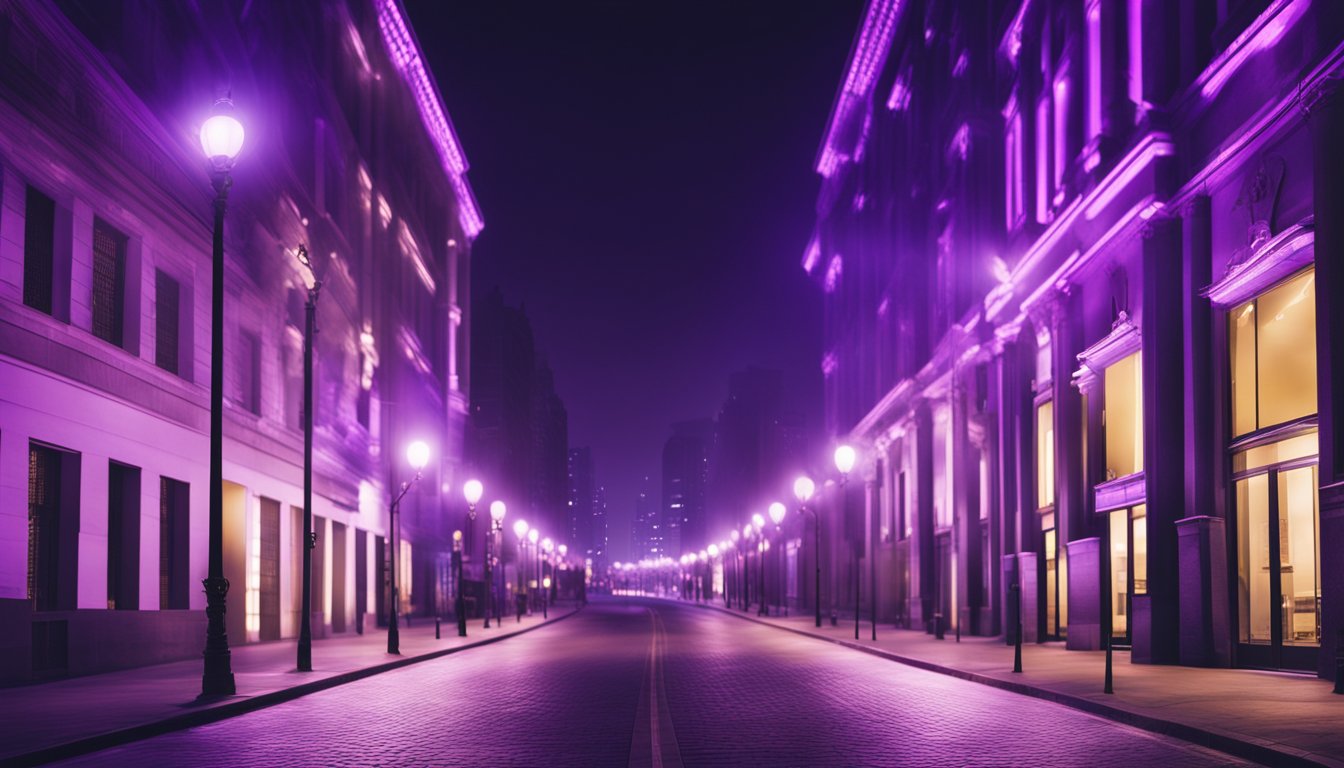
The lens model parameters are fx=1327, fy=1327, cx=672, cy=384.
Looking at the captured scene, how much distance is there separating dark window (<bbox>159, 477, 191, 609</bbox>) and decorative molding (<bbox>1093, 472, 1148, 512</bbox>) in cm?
1978

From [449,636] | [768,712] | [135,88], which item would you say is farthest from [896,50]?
[768,712]

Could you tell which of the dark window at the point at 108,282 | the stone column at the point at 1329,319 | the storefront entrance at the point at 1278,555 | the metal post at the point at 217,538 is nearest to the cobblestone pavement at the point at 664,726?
the metal post at the point at 217,538

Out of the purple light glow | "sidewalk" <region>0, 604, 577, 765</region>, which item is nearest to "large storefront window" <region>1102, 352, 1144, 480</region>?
"sidewalk" <region>0, 604, 577, 765</region>

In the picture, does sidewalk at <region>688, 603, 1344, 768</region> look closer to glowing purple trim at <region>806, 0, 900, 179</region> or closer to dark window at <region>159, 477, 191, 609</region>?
dark window at <region>159, 477, 191, 609</region>

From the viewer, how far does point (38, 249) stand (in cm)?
2241

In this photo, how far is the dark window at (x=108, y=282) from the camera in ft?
81.8

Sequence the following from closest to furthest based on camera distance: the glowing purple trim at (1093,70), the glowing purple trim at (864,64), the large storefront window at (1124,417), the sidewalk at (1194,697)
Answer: the sidewalk at (1194,697), the large storefront window at (1124,417), the glowing purple trim at (1093,70), the glowing purple trim at (864,64)

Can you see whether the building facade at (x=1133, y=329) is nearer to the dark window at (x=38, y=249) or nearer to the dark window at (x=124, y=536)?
the dark window at (x=124, y=536)

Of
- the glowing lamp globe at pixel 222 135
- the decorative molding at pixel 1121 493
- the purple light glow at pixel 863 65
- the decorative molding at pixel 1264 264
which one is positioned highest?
the purple light glow at pixel 863 65

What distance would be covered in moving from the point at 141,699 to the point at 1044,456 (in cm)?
2425

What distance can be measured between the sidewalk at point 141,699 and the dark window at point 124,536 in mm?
1567

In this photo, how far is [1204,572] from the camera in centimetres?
2261

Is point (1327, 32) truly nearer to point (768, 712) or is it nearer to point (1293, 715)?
point (1293, 715)

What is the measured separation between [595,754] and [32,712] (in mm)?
7636
